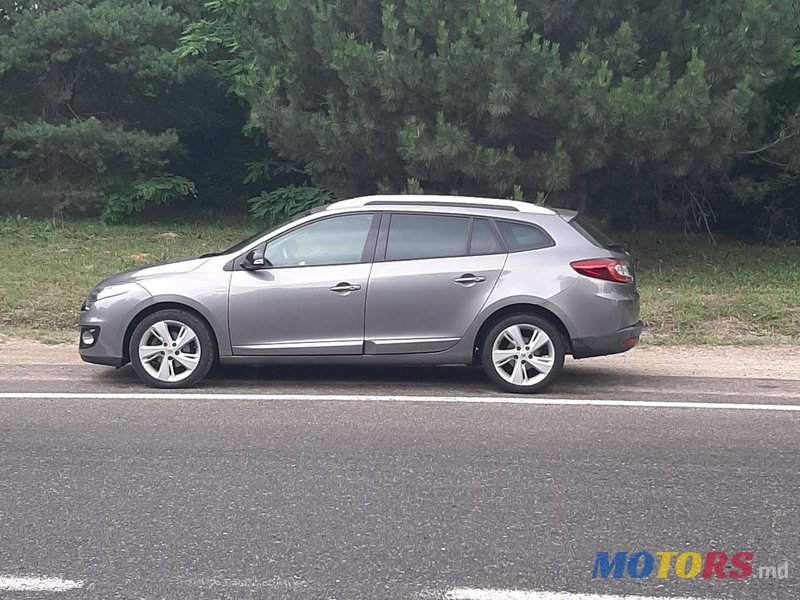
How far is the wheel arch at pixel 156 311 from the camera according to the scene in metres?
8.23

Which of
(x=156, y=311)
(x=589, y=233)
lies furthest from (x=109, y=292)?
(x=589, y=233)

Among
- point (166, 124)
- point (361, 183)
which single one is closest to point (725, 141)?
point (361, 183)

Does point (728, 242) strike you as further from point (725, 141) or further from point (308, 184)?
point (308, 184)

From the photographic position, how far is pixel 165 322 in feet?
26.9

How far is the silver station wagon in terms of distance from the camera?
319 inches

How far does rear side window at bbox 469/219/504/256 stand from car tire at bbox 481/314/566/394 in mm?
584

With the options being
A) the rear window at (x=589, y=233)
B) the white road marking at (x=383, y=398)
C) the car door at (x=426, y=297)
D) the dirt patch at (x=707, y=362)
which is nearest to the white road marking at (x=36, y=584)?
the white road marking at (x=383, y=398)

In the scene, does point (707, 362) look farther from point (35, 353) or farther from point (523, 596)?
point (35, 353)

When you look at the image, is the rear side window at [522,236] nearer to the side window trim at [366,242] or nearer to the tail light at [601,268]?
the tail light at [601,268]

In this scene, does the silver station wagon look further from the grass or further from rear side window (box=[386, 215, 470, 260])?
the grass

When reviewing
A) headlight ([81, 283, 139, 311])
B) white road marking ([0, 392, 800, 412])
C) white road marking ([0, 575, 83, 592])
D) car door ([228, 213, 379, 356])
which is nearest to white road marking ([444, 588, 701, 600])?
white road marking ([0, 575, 83, 592])

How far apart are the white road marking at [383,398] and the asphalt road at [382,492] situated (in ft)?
0.14

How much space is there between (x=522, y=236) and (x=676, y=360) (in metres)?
2.66

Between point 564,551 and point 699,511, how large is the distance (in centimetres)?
95
